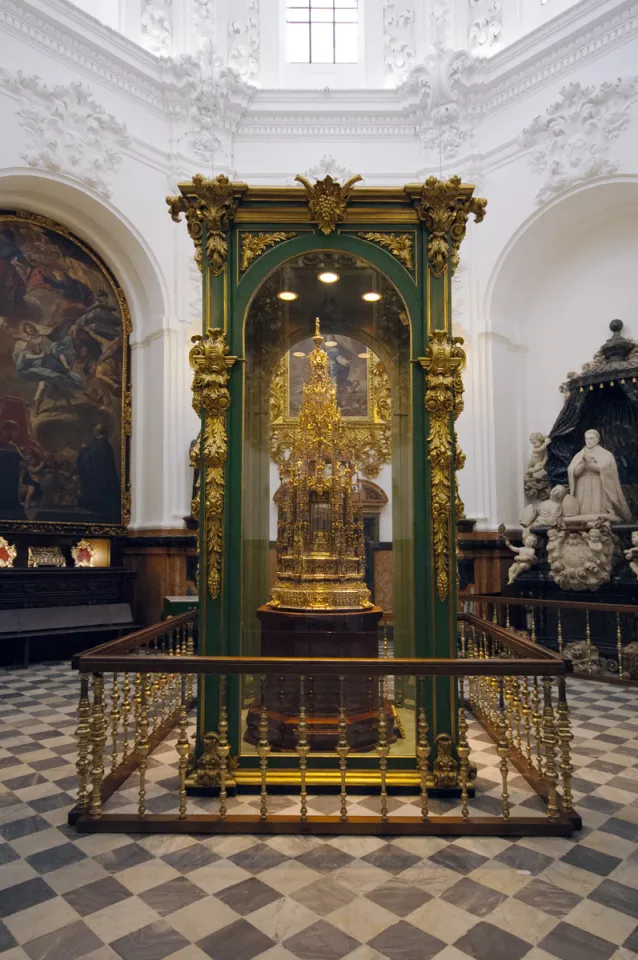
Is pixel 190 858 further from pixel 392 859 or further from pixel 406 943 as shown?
pixel 406 943

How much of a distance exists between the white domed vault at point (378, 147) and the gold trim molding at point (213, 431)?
6544 mm

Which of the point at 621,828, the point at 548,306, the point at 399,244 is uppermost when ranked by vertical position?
the point at 548,306

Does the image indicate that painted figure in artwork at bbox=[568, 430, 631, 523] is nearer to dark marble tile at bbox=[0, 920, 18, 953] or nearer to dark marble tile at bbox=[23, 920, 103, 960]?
dark marble tile at bbox=[23, 920, 103, 960]

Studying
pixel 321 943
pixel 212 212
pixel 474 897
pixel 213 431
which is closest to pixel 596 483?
pixel 213 431

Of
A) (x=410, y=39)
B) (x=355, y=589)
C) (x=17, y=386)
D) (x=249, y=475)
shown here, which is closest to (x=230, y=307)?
(x=249, y=475)

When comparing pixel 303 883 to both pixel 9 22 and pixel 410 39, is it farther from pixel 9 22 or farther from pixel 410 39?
pixel 410 39

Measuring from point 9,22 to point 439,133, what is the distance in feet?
22.8

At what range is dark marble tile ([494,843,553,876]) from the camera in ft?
11.4

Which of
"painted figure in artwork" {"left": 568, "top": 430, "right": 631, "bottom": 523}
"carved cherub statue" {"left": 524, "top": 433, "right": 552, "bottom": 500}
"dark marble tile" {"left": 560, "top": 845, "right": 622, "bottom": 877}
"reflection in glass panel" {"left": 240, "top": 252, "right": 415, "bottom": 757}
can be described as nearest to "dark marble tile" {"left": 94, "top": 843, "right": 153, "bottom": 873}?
"reflection in glass panel" {"left": 240, "top": 252, "right": 415, "bottom": 757}

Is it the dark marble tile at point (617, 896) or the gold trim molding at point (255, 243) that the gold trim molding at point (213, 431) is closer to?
the gold trim molding at point (255, 243)

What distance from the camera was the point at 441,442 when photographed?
4625 millimetres

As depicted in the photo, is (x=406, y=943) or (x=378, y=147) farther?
(x=378, y=147)

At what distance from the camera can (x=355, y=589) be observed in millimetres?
5406

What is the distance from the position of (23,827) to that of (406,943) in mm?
2440
